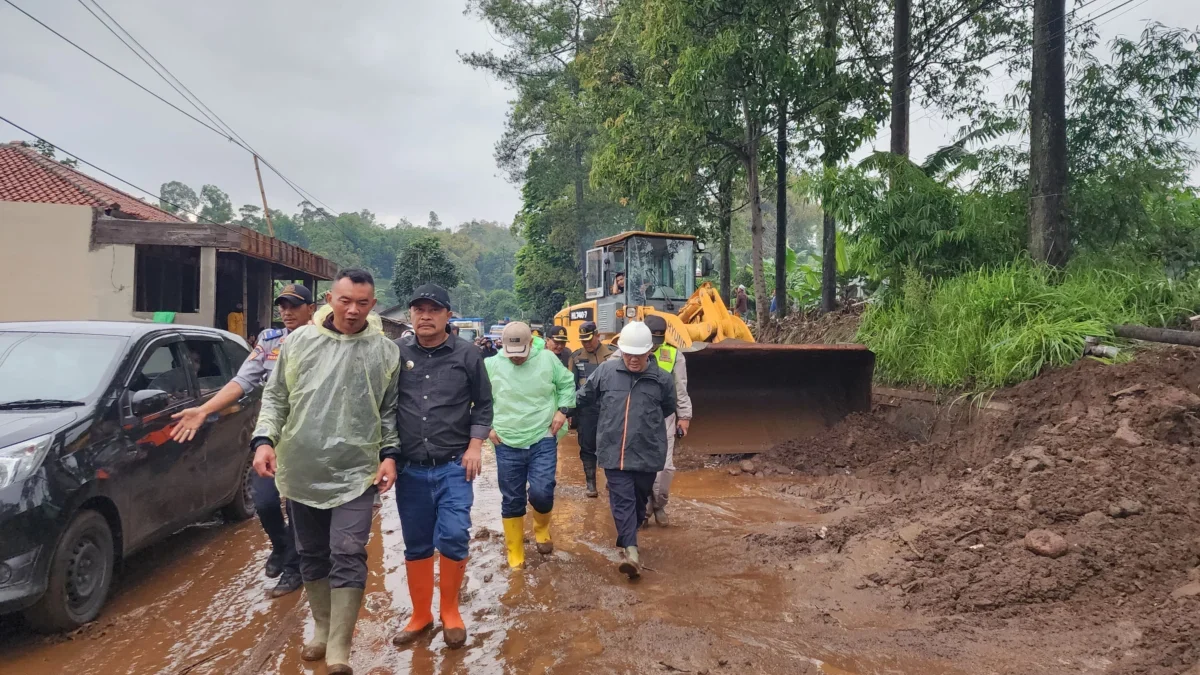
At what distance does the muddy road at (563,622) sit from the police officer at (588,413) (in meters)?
1.47

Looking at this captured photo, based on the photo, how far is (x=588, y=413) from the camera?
273 inches

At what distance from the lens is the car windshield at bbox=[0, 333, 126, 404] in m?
4.04

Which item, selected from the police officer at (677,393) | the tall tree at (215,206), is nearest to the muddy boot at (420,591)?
the police officer at (677,393)

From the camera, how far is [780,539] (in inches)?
208

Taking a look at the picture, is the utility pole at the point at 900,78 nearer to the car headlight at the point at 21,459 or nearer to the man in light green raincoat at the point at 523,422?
the man in light green raincoat at the point at 523,422

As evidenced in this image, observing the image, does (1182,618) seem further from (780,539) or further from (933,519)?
(780,539)

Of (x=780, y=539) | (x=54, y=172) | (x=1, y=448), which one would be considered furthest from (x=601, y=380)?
(x=54, y=172)

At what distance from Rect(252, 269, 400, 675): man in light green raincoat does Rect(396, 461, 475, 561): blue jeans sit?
240 millimetres

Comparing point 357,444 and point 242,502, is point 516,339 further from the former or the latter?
point 242,502

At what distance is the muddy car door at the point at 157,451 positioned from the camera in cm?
418

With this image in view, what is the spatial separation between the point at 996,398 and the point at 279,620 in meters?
6.49

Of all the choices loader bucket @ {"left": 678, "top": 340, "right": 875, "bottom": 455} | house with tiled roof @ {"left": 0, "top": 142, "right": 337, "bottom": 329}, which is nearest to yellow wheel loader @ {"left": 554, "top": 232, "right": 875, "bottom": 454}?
loader bucket @ {"left": 678, "top": 340, "right": 875, "bottom": 455}

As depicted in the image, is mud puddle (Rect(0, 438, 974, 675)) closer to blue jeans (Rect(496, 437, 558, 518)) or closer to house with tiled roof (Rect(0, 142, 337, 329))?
blue jeans (Rect(496, 437, 558, 518))

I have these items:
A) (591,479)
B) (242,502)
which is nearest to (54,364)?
(242,502)
